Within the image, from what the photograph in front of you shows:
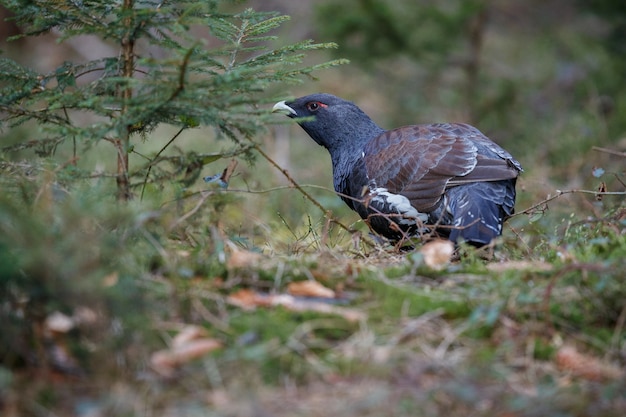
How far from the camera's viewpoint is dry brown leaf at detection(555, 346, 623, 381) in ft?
10.4

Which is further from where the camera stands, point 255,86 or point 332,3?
point 332,3

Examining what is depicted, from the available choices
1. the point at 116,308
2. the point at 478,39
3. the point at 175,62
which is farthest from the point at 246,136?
the point at 478,39

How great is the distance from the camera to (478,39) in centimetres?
1183

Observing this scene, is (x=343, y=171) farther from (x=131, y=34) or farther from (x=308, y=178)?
(x=308, y=178)

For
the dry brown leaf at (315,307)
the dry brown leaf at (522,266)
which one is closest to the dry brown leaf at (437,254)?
the dry brown leaf at (522,266)

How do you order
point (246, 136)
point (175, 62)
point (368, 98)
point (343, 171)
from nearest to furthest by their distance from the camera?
point (175, 62)
point (246, 136)
point (343, 171)
point (368, 98)

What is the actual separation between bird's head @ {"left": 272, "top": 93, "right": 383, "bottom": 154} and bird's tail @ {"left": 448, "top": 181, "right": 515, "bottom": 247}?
4.61 feet

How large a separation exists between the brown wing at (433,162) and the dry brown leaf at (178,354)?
3.34 m

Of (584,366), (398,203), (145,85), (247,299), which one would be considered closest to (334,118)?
(398,203)

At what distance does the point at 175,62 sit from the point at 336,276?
4.73 ft

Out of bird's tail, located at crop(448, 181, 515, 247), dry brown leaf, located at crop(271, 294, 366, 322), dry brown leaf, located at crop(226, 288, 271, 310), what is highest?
dry brown leaf, located at crop(271, 294, 366, 322)

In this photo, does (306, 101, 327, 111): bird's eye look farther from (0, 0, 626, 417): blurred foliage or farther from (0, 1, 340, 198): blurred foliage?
(0, 1, 340, 198): blurred foliage

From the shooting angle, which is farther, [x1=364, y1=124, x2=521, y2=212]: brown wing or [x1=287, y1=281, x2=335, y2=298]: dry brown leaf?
[x1=364, y1=124, x2=521, y2=212]: brown wing

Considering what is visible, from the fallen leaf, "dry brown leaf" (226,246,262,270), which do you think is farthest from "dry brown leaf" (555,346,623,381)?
the fallen leaf
